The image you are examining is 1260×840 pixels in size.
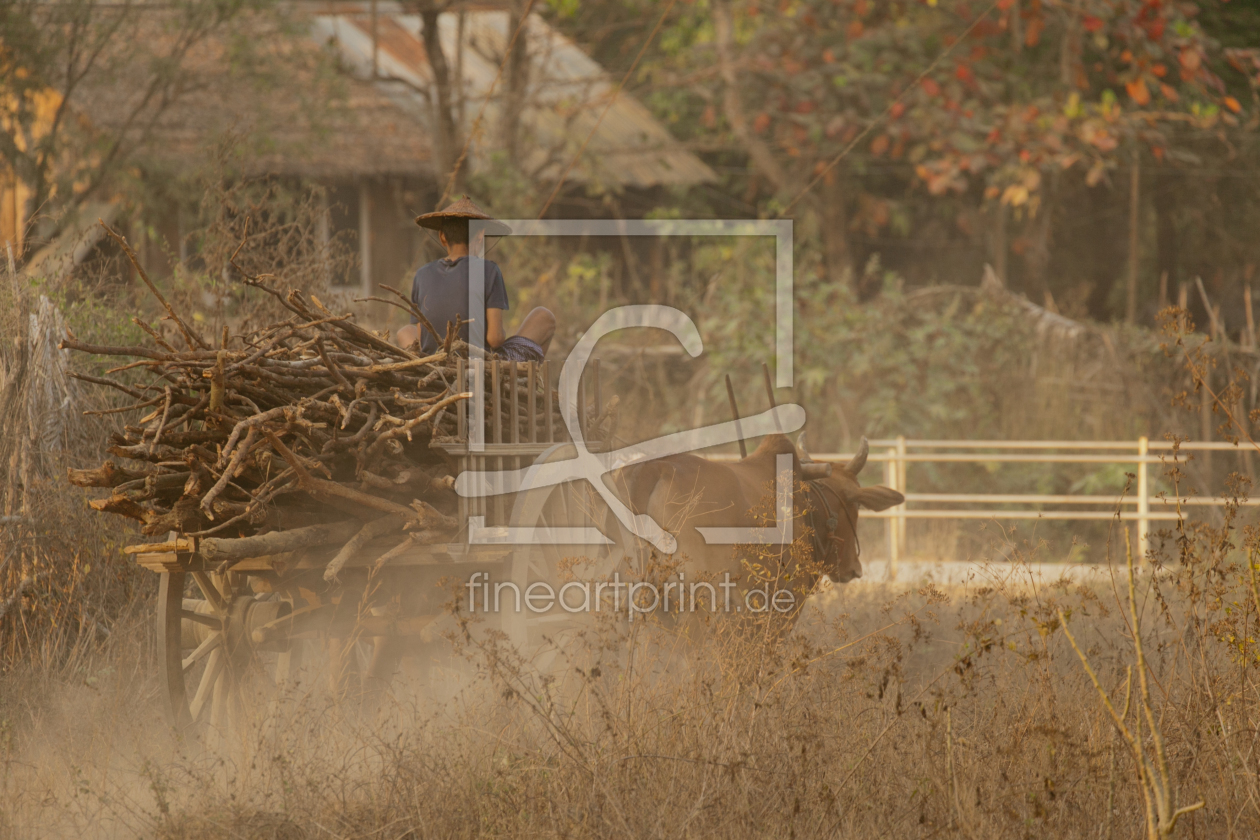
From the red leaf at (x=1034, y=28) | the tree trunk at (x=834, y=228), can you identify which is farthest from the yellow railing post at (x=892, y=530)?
the tree trunk at (x=834, y=228)

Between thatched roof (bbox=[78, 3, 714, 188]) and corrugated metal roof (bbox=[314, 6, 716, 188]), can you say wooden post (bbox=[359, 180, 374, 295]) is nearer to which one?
thatched roof (bbox=[78, 3, 714, 188])

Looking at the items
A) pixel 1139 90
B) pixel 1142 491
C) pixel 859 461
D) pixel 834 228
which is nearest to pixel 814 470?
pixel 859 461

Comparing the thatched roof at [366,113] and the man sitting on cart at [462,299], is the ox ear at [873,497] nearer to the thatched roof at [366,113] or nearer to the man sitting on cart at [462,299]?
the man sitting on cart at [462,299]

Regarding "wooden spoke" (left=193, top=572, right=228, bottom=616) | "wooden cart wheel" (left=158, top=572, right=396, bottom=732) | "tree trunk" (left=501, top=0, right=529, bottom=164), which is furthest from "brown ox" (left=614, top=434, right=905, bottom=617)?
"tree trunk" (left=501, top=0, right=529, bottom=164)

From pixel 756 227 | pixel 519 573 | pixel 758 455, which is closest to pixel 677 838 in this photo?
pixel 519 573

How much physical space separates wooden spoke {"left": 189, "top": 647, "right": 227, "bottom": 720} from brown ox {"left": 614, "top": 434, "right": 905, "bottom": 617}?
2.02m

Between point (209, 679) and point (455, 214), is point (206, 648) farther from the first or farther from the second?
point (455, 214)

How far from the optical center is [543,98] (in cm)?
1655

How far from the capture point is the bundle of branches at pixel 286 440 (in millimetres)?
4289

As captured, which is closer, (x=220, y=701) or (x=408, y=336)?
(x=220, y=701)

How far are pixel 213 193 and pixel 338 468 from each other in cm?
464

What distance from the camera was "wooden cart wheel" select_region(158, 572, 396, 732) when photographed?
198 inches

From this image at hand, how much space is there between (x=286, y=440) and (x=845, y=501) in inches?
131

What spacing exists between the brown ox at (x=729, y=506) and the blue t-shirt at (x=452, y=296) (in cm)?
109
